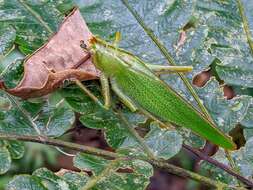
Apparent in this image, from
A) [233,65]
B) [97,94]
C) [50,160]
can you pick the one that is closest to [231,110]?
[233,65]

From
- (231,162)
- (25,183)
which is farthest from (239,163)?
(25,183)

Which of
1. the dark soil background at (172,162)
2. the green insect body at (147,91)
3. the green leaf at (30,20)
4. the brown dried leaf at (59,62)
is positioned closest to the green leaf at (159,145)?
the green insect body at (147,91)

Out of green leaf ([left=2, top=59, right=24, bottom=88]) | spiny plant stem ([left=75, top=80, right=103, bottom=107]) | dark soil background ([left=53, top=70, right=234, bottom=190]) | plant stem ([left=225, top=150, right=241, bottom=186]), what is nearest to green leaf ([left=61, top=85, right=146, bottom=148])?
spiny plant stem ([left=75, top=80, right=103, bottom=107])

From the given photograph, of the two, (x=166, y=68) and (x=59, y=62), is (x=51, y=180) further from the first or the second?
(x=166, y=68)

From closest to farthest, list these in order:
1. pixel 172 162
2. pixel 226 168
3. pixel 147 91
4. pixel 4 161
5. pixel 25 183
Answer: pixel 25 183, pixel 4 161, pixel 226 168, pixel 147 91, pixel 172 162

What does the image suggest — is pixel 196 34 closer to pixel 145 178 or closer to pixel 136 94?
pixel 136 94

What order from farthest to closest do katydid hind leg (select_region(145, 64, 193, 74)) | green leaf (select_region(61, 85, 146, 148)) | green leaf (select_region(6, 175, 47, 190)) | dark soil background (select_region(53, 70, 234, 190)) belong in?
dark soil background (select_region(53, 70, 234, 190)) < katydid hind leg (select_region(145, 64, 193, 74)) < green leaf (select_region(61, 85, 146, 148)) < green leaf (select_region(6, 175, 47, 190))

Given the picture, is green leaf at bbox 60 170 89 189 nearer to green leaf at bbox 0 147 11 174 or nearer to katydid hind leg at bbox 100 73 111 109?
green leaf at bbox 0 147 11 174
